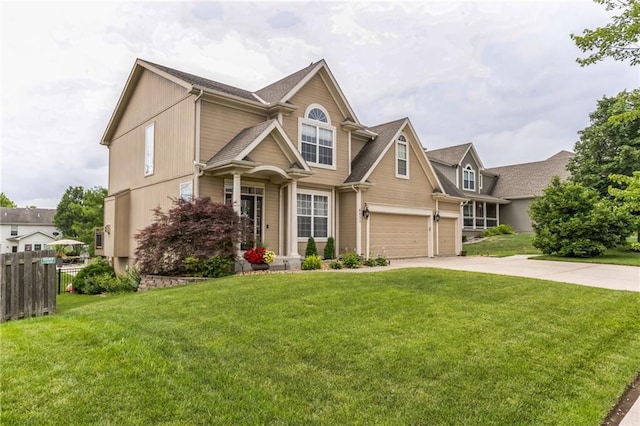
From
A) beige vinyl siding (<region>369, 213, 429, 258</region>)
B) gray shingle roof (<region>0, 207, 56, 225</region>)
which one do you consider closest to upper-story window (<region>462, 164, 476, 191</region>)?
beige vinyl siding (<region>369, 213, 429, 258</region>)

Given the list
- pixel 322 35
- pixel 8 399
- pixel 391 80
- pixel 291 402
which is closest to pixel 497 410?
pixel 291 402

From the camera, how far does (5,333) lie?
538 cm

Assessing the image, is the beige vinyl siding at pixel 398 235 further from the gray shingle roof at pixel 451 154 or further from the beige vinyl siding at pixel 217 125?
the gray shingle roof at pixel 451 154

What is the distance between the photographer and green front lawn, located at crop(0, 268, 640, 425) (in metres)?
3.30

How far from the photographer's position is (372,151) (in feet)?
59.4

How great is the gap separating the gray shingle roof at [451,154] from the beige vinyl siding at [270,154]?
764 inches

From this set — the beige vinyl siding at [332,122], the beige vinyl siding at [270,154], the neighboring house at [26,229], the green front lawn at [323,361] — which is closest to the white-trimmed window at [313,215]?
the beige vinyl siding at [332,122]

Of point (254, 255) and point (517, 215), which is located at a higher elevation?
point (517, 215)

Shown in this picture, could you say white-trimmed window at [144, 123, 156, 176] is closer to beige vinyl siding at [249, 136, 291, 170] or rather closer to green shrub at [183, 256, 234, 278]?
beige vinyl siding at [249, 136, 291, 170]

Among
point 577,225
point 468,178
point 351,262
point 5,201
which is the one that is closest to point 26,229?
point 5,201

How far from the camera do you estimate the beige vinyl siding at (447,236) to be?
2088 centimetres

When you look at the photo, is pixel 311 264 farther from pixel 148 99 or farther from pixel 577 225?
pixel 577 225

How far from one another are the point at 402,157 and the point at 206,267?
1149cm

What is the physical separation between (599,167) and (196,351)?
2465cm
